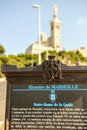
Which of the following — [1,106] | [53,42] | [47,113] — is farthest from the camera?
[53,42]

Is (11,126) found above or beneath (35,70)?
beneath

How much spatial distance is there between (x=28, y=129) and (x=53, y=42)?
169476mm

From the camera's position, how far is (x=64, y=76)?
5.41m

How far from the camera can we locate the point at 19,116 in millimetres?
5480

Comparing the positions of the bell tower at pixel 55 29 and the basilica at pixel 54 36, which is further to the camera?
the bell tower at pixel 55 29

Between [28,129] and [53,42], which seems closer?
[28,129]

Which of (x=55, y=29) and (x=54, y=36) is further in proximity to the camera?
(x=55, y=29)

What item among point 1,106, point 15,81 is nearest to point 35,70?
point 15,81

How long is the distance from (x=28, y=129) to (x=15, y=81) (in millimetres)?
703

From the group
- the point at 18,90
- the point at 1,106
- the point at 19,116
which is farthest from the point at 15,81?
the point at 1,106

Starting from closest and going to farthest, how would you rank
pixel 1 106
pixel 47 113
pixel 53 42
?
pixel 47 113, pixel 1 106, pixel 53 42

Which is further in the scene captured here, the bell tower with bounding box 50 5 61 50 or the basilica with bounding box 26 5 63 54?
the bell tower with bounding box 50 5 61 50

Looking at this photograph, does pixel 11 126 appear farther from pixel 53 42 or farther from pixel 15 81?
pixel 53 42

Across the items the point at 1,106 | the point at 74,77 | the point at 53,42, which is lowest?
the point at 53,42
